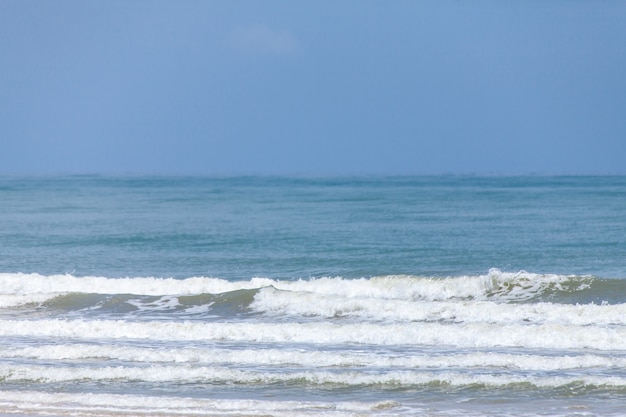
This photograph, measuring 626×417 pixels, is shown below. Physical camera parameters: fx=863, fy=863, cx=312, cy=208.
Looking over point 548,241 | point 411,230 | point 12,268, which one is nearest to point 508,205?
point 411,230

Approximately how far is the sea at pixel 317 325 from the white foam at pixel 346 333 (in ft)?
0.12

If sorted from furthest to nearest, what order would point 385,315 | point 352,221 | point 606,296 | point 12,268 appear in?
1. point 352,221
2. point 12,268
3. point 606,296
4. point 385,315

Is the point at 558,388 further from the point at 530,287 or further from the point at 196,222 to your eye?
the point at 196,222

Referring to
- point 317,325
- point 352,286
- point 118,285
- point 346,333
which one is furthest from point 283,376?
point 118,285

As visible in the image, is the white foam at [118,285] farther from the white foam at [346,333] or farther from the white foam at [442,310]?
the white foam at [346,333]

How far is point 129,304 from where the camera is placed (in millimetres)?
19750

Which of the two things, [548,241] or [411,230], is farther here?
[411,230]

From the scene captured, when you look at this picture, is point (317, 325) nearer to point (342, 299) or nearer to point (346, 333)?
point (346, 333)

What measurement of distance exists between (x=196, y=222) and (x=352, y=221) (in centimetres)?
830

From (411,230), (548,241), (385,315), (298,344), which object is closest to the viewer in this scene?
(298,344)

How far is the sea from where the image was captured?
11.2 meters

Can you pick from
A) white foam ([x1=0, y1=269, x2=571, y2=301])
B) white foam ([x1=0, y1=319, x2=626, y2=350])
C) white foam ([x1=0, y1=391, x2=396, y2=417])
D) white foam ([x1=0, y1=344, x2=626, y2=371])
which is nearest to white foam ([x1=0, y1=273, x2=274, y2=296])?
white foam ([x1=0, y1=269, x2=571, y2=301])

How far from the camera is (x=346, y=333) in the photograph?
15.2 metres

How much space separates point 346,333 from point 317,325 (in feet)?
2.65
